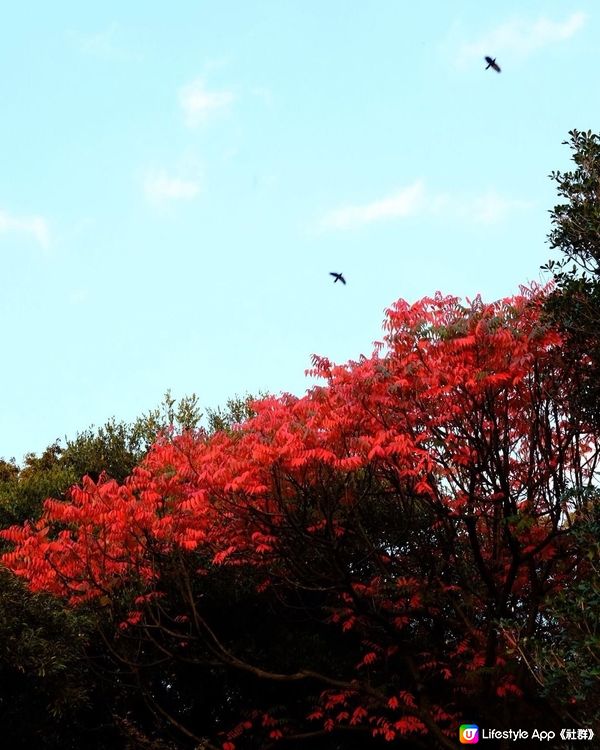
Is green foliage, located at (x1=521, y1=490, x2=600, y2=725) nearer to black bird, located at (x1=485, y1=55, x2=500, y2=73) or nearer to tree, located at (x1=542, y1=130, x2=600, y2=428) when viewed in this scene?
tree, located at (x1=542, y1=130, x2=600, y2=428)

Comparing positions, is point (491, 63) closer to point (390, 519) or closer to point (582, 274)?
point (582, 274)

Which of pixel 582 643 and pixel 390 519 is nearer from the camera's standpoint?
pixel 582 643

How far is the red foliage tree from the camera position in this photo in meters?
16.0

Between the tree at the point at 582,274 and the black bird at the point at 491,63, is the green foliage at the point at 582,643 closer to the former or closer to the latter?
the tree at the point at 582,274

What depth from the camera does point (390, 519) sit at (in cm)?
2019

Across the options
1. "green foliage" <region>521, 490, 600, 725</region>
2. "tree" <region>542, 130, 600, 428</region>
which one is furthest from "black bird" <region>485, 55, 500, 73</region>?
"green foliage" <region>521, 490, 600, 725</region>

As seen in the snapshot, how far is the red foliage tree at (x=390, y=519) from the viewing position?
52.5 feet

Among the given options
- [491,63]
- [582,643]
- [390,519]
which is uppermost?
[491,63]

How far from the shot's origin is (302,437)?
15.7 metres

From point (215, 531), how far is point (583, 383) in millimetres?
7776

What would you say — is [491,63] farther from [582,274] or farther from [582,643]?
[582,643]

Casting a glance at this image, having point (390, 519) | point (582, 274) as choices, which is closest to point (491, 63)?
point (582, 274)

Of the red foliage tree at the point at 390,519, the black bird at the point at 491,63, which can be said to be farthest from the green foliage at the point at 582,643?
the black bird at the point at 491,63

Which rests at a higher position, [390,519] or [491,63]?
[491,63]
